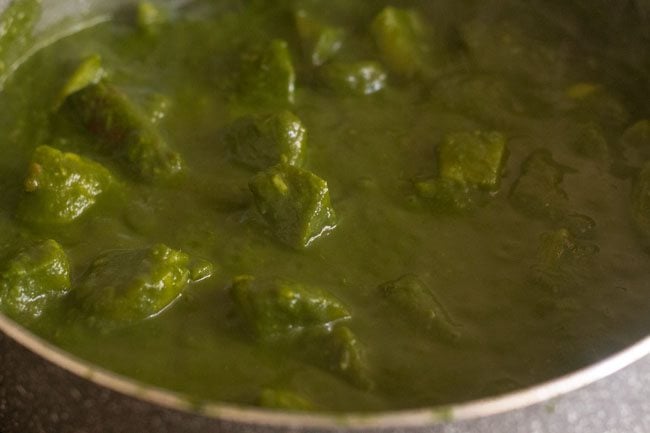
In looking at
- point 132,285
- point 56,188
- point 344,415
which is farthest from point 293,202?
point 344,415

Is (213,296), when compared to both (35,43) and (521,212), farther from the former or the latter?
(35,43)

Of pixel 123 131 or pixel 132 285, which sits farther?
pixel 123 131

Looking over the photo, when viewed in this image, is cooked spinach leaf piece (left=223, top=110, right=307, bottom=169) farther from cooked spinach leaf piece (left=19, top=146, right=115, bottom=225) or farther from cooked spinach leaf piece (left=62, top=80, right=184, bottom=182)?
cooked spinach leaf piece (left=19, top=146, right=115, bottom=225)

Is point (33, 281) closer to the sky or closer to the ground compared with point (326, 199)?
closer to the sky

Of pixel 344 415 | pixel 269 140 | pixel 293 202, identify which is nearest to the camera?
pixel 344 415

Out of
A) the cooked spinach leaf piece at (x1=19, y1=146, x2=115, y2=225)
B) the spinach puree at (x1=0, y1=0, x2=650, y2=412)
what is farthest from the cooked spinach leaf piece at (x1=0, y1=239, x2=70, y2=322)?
the cooked spinach leaf piece at (x1=19, y1=146, x2=115, y2=225)

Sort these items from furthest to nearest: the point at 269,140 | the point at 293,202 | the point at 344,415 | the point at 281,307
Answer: the point at 269,140 → the point at 293,202 → the point at 281,307 → the point at 344,415

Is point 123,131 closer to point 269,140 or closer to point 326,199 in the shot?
point 269,140
